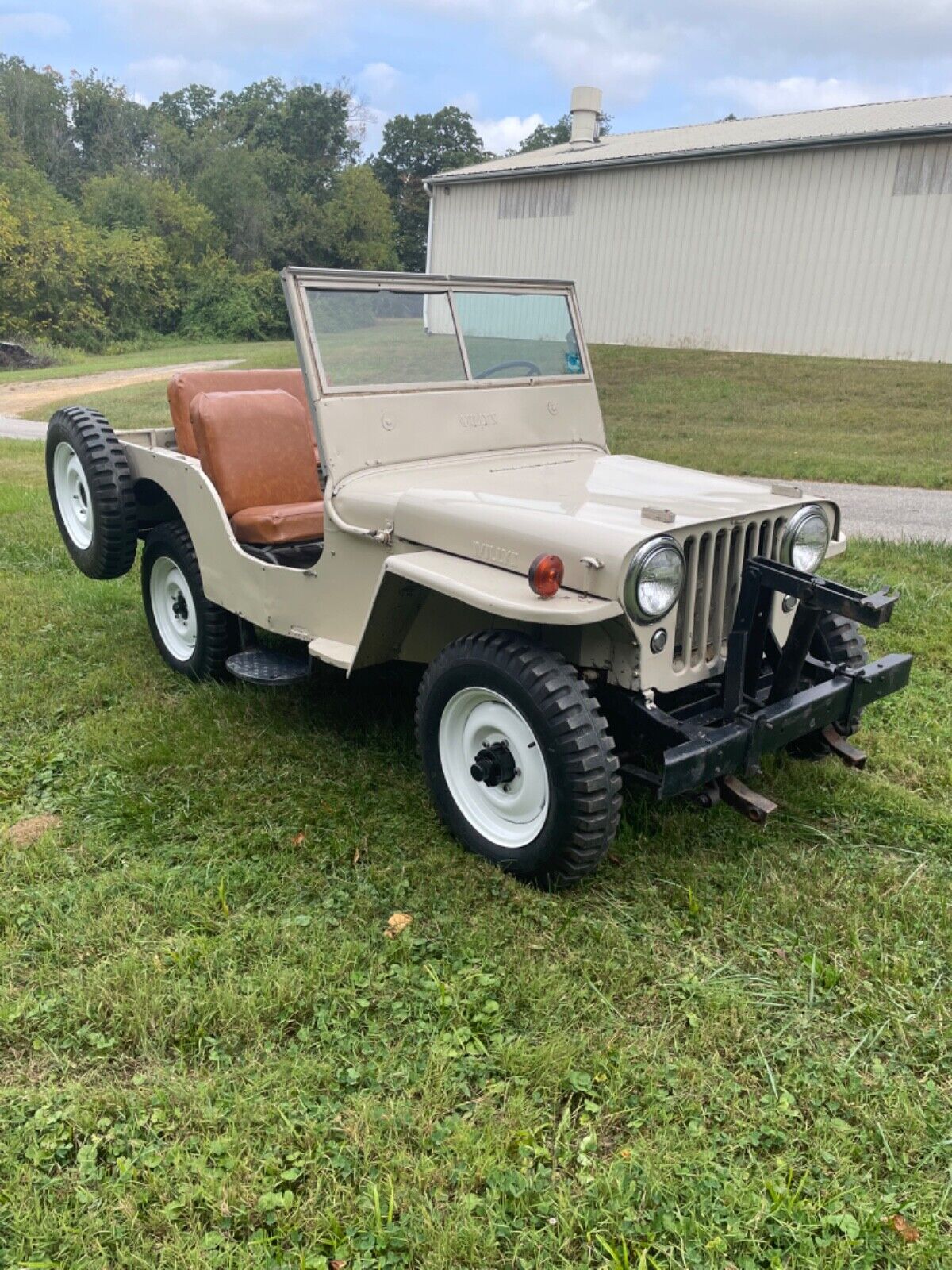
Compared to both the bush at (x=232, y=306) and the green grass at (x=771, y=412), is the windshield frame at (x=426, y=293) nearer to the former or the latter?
the green grass at (x=771, y=412)

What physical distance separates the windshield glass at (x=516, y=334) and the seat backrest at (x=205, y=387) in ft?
3.22

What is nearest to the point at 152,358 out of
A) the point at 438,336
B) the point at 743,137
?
the point at 743,137

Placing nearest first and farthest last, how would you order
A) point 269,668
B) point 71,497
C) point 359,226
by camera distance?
point 269,668
point 71,497
point 359,226

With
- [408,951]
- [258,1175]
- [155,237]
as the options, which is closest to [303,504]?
[408,951]

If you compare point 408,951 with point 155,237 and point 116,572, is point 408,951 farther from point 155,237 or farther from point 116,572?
point 155,237

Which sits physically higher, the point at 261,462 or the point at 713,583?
the point at 261,462

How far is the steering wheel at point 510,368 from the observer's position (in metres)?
4.31

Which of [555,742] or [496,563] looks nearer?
[555,742]

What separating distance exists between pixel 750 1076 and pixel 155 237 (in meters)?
43.8

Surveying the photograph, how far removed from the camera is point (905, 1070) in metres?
2.50

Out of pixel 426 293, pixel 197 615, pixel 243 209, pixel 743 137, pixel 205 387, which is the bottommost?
pixel 197 615

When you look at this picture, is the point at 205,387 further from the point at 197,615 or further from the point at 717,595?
the point at 717,595

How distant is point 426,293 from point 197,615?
1795mm

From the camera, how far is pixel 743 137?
19.1m
